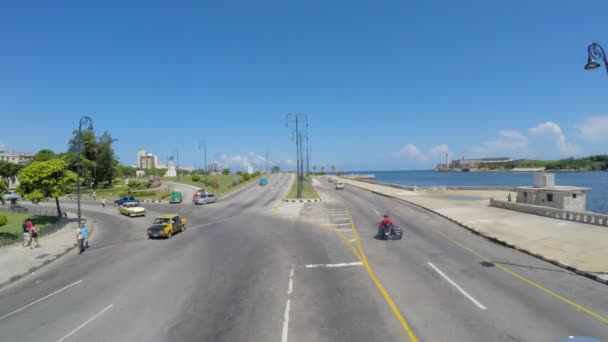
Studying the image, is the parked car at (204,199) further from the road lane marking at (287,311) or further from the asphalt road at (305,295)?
the road lane marking at (287,311)

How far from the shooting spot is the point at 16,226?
103 ft

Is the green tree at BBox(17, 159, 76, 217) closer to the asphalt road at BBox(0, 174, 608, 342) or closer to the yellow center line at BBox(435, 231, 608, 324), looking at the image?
the asphalt road at BBox(0, 174, 608, 342)

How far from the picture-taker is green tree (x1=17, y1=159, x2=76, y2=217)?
31.9 metres

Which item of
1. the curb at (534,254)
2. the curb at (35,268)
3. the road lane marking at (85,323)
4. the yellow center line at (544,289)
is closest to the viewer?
the road lane marking at (85,323)

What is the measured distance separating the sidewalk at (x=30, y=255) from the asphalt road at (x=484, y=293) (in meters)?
17.7

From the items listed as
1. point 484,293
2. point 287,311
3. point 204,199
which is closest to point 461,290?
point 484,293

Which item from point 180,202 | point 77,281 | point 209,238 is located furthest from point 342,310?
point 180,202

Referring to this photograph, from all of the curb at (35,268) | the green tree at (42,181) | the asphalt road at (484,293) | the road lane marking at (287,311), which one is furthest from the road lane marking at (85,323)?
the green tree at (42,181)

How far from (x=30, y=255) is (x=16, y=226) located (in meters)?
14.1

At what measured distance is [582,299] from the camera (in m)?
11.1

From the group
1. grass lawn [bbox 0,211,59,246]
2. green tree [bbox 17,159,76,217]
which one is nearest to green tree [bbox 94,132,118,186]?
grass lawn [bbox 0,211,59,246]

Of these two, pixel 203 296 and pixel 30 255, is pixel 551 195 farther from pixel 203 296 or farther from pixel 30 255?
pixel 30 255

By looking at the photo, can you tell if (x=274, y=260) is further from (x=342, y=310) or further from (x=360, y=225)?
(x=360, y=225)

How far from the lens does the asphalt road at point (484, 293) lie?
9008 mm
